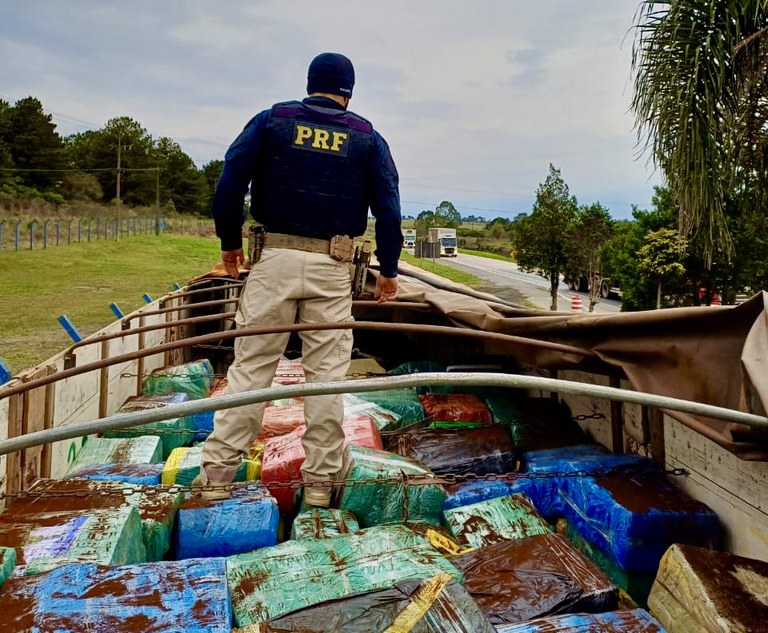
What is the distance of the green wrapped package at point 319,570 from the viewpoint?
1.94 m

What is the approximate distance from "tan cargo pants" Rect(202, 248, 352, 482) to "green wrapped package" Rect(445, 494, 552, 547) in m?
0.61

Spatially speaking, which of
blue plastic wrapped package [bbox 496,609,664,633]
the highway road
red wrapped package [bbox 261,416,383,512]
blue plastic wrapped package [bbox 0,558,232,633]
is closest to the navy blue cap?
red wrapped package [bbox 261,416,383,512]

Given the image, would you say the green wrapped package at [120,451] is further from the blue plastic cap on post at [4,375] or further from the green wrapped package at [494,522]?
the green wrapped package at [494,522]

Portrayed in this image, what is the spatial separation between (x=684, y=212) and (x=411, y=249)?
58.0 m

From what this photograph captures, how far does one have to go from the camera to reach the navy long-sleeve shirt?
8.91 feet

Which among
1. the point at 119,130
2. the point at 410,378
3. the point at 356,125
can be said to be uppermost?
the point at 119,130

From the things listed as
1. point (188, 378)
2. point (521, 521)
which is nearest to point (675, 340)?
point (521, 521)

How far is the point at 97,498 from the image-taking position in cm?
249

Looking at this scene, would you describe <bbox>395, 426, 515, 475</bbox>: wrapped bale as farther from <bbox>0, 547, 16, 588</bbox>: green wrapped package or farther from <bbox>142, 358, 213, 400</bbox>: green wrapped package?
<bbox>142, 358, 213, 400</bbox>: green wrapped package

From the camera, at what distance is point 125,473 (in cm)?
296

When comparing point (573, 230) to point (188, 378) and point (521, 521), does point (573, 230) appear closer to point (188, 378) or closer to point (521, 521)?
point (188, 378)

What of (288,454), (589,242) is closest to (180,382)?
(288,454)

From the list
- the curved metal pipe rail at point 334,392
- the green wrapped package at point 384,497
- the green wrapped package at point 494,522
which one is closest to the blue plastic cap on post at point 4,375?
the curved metal pipe rail at point 334,392

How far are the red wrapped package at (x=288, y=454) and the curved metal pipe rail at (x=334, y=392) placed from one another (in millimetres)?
1276
